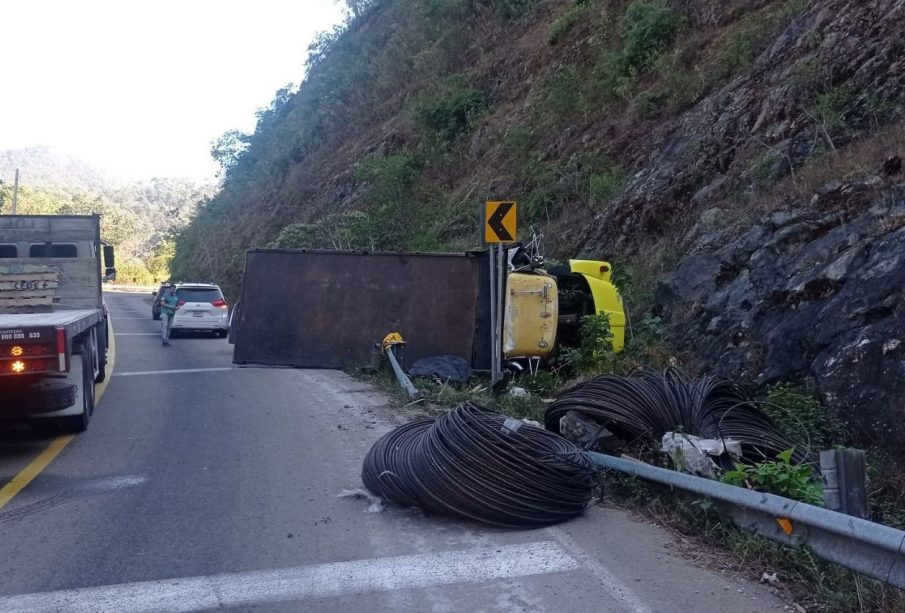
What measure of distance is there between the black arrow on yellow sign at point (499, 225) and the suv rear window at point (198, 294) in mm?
14634

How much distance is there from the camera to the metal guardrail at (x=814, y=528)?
4.11 metres

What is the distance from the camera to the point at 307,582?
16.5ft

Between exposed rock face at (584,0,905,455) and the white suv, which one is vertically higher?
exposed rock face at (584,0,905,455)

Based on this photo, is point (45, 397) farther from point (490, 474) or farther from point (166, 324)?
point (166, 324)

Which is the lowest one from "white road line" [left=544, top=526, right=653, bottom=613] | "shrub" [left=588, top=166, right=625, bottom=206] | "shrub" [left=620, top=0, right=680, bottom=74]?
"white road line" [left=544, top=526, right=653, bottom=613]

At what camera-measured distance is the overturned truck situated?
38.1 ft

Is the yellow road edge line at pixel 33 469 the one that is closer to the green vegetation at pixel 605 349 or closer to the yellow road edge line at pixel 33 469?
the yellow road edge line at pixel 33 469

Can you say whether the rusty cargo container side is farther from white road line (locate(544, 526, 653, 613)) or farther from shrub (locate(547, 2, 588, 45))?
shrub (locate(547, 2, 588, 45))

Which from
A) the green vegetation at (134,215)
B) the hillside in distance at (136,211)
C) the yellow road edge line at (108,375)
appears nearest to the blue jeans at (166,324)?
the yellow road edge line at (108,375)

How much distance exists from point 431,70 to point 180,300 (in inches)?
574

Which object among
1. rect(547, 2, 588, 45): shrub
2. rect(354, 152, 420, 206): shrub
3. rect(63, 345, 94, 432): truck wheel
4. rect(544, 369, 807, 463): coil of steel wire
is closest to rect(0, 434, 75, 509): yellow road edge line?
rect(63, 345, 94, 432): truck wheel

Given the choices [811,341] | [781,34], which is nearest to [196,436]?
[811,341]

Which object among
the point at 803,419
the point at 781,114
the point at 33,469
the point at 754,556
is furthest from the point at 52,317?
the point at 781,114

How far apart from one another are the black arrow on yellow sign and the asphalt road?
123 inches
